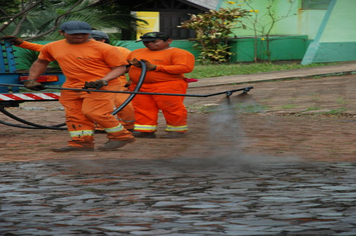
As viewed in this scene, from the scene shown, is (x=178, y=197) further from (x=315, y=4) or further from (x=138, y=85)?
(x=315, y=4)

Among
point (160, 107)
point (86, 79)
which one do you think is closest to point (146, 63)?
point (160, 107)

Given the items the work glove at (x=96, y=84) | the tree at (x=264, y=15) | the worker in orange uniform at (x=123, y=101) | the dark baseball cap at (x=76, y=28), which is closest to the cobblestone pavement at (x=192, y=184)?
the worker in orange uniform at (x=123, y=101)

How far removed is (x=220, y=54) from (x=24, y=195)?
1779cm

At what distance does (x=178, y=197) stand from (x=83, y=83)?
310cm

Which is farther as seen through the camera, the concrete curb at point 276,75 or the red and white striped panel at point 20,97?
the concrete curb at point 276,75

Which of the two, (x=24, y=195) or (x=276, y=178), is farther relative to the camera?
(x=276, y=178)

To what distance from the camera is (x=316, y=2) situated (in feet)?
73.2

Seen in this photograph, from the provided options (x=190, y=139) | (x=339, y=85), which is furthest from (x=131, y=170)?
(x=339, y=85)

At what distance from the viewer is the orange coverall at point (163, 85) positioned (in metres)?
8.91

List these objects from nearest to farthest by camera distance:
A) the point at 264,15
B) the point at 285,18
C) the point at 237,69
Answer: the point at 237,69 → the point at 285,18 → the point at 264,15

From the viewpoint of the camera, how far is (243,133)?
9.26 meters

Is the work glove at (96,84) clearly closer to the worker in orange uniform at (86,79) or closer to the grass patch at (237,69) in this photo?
the worker in orange uniform at (86,79)

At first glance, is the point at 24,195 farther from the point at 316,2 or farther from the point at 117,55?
the point at 316,2

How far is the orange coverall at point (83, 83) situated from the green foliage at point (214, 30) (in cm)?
1442
